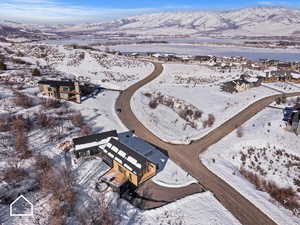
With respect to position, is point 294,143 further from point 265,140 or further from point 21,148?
point 21,148

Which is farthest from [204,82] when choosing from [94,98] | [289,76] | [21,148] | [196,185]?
[21,148]

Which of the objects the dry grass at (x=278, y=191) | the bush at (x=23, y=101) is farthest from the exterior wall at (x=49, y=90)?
the dry grass at (x=278, y=191)

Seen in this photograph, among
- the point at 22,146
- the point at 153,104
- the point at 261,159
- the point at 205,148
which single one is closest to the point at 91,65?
the point at 153,104

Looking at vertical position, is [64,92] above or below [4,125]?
above

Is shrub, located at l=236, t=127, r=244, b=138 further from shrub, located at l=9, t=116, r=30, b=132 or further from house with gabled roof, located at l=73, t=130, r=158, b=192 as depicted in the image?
shrub, located at l=9, t=116, r=30, b=132

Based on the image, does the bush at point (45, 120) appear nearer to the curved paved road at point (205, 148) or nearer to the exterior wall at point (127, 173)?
the curved paved road at point (205, 148)

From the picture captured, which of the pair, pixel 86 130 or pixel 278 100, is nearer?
pixel 86 130

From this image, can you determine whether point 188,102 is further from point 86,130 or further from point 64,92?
point 64,92
